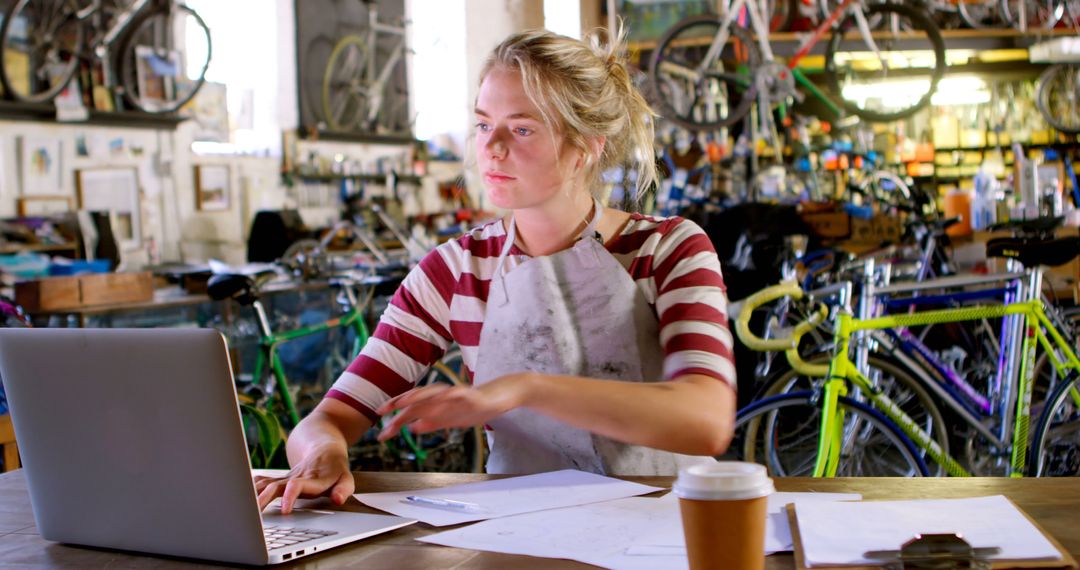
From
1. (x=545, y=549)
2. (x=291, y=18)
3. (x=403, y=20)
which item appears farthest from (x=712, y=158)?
(x=545, y=549)

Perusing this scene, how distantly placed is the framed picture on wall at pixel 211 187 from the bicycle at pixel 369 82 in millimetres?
1313

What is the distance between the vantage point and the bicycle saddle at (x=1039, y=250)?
3.40 metres

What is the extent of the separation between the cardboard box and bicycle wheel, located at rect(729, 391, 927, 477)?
8.48 feet

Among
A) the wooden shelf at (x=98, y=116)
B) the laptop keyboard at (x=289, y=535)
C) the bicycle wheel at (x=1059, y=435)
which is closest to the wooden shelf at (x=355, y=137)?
the wooden shelf at (x=98, y=116)

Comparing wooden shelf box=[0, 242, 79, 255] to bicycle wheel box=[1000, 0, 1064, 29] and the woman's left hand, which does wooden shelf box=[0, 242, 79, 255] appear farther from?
bicycle wheel box=[1000, 0, 1064, 29]

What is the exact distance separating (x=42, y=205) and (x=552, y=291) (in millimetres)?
4789

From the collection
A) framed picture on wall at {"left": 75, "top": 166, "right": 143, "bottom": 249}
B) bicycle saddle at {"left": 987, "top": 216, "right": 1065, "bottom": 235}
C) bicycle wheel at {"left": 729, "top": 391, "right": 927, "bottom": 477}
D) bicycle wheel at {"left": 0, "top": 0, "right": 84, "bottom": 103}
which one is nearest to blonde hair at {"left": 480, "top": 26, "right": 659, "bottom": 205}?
bicycle wheel at {"left": 729, "top": 391, "right": 927, "bottom": 477}

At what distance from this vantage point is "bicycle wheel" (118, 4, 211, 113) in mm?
6391

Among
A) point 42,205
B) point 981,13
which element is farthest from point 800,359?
point 981,13

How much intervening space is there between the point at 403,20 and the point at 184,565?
8608mm

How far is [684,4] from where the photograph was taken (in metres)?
9.73

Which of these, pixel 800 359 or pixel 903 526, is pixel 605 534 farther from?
pixel 800 359

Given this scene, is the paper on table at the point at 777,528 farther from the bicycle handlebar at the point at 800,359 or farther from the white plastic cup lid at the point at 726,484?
the bicycle handlebar at the point at 800,359

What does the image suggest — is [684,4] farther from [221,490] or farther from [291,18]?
[221,490]
